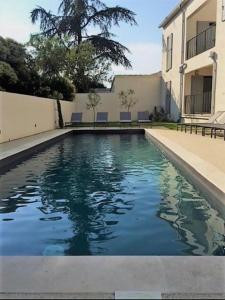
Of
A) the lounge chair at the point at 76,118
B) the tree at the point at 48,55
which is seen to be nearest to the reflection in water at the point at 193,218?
the lounge chair at the point at 76,118

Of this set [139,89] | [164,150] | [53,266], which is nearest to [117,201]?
[53,266]

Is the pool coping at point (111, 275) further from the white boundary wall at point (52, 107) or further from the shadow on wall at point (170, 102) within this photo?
the shadow on wall at point (170, 102)

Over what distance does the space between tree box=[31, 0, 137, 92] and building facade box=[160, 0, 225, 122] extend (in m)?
7.15

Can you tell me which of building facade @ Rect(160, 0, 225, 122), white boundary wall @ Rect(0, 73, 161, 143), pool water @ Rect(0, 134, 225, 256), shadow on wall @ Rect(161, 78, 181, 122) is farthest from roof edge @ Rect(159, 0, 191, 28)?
pool water @ Rect(0, 134, 225, 256)

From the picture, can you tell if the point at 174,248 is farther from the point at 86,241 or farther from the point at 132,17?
the point at 132,17

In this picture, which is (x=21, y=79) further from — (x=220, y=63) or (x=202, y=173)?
(x=202, y=173)

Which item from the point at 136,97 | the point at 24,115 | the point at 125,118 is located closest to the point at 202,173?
the point at 24,115

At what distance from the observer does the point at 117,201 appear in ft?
20.5

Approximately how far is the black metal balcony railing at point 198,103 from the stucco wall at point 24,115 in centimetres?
729

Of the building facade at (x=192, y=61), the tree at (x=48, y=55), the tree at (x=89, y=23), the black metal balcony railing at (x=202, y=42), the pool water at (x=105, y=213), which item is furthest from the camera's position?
the tree at (x=89, y=23)

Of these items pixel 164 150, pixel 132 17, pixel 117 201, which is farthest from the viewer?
pixel 132 17

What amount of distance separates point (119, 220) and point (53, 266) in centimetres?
227

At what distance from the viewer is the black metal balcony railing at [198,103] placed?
21328mm

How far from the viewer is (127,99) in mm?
27734
